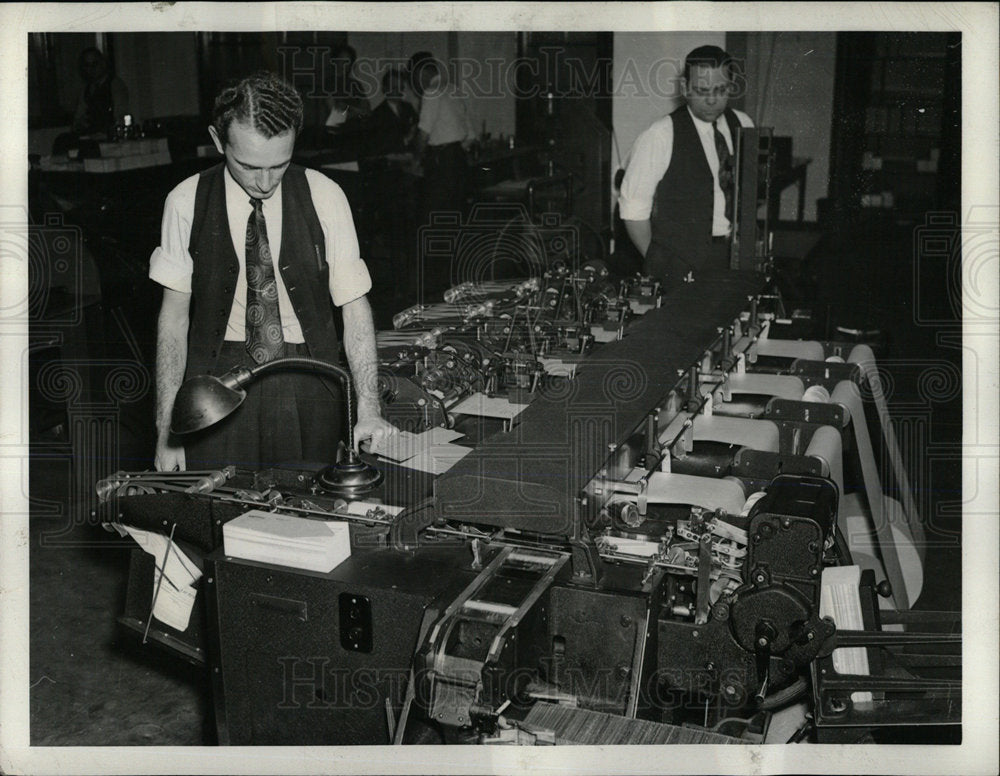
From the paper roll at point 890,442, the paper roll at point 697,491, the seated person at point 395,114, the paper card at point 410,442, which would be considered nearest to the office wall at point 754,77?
the seated person at point 395,114

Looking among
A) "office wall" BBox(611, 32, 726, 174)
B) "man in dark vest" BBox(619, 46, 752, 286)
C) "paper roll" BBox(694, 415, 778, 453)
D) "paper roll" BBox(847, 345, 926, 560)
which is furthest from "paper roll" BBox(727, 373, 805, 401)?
"office wall" BBox(611, 32, 726, 174)

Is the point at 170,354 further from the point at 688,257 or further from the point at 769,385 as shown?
the point at 688,257

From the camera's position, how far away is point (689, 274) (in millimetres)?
4895

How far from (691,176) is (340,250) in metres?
2.51

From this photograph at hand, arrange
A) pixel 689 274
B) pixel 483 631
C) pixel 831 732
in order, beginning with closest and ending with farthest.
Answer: pixel 483 631
pixel 831 732
pixel 689 274

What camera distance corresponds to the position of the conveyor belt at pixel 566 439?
2168 millimetres

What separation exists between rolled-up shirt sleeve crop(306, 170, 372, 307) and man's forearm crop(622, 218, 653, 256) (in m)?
2.36

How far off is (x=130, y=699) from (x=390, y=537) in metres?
1.93

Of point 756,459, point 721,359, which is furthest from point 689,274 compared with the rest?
point 756,459

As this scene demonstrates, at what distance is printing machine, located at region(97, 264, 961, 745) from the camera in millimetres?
2037

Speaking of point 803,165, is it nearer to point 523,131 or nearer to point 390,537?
point 523,131

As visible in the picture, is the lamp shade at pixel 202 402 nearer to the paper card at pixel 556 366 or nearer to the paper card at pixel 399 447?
the paper card at pixel 399 447

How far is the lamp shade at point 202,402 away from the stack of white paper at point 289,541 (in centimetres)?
26

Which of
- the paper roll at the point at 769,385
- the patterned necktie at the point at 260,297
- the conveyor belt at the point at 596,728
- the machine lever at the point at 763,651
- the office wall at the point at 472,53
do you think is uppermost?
the office wall at the point at 472,53
